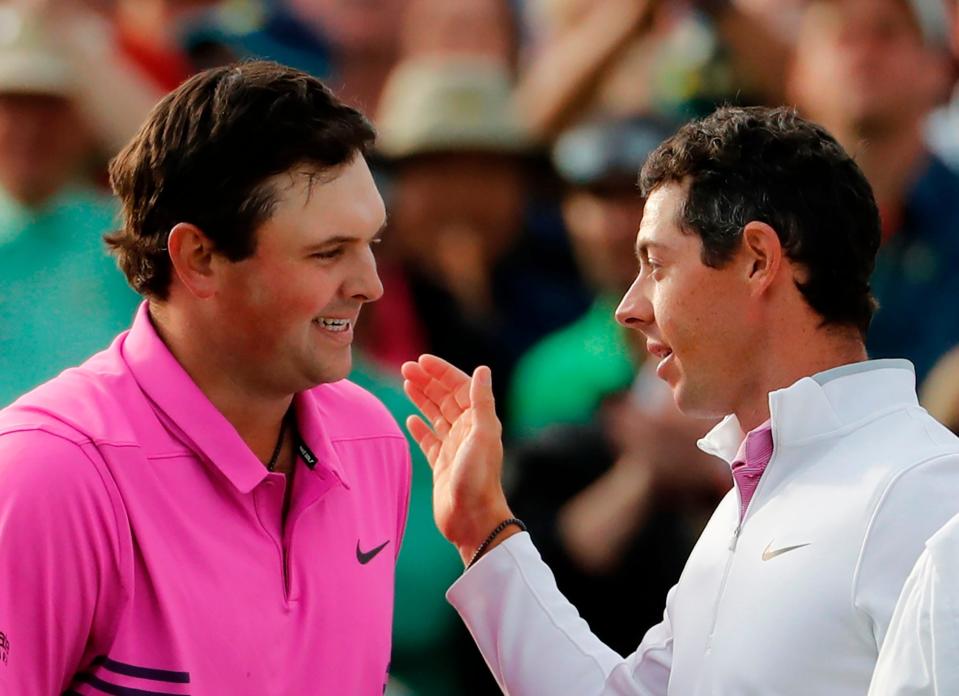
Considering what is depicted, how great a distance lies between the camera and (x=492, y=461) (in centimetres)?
268

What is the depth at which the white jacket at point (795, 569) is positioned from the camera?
2082mm

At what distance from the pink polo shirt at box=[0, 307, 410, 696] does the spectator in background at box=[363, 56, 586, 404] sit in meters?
2.11

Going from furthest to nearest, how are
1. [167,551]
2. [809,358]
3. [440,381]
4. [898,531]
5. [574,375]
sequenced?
1. [574,375]
2. [440,381]
3. [809,358]
4. [167,551]
5. [898,531]

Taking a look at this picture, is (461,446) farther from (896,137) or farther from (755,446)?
(896,137)

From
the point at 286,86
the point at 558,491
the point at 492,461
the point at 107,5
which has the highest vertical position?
the point at 107,5

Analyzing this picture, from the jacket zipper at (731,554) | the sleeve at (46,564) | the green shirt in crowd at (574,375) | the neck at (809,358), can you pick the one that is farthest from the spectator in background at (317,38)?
the sleeve at (46,564)

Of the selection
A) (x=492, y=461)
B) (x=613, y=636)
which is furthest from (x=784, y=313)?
(x=613, y=636)

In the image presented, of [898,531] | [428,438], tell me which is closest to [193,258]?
[428,438]

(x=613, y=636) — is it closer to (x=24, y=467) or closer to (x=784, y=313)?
(x=784, y=313)

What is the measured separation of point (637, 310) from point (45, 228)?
8.78 feet

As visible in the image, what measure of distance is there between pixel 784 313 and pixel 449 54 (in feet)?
8.26

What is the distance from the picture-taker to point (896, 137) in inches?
175

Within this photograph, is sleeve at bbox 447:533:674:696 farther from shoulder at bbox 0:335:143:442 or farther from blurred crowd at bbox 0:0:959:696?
blurred crowd at bbox 0:0:959:696

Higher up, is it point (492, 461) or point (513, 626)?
point (492, 461)
